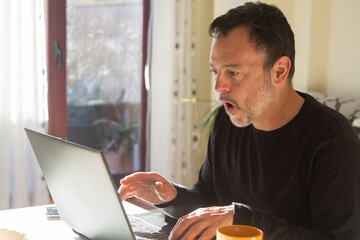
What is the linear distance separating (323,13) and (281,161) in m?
2.30

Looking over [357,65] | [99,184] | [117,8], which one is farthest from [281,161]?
[117,8]

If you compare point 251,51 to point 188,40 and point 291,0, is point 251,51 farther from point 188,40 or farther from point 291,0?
point 188,40

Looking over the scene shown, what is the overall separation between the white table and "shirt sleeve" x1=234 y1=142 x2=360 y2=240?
18.4 inches

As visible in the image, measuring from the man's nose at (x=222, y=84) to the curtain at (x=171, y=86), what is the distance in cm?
252

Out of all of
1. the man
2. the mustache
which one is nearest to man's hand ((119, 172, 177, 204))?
the man

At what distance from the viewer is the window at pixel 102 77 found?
354cm

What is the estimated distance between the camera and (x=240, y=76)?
125 cm

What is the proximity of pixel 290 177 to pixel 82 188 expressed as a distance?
0.55m

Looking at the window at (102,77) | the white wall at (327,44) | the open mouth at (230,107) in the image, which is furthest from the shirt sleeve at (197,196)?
the window at (102,77)

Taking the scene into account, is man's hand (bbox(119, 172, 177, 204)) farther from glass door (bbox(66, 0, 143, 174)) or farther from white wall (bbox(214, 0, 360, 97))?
glass door (bbox(66, 0, 143, 174))

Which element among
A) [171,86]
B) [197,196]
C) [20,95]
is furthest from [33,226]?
[171,86]

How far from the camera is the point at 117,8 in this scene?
3803 mm

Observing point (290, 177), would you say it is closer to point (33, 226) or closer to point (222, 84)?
point (222, 84)

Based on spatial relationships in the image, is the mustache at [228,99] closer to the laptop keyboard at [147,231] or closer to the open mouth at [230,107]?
the open mouth at [230,107]
